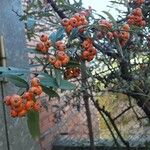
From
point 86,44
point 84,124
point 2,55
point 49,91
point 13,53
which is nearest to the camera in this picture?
point 49,91

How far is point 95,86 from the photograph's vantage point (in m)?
2.38

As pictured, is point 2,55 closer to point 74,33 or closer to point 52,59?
point 74,33

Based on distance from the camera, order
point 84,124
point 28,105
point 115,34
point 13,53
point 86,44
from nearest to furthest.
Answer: point 28,105
point 86,44
point 115,34
point 13,53
point 84,124

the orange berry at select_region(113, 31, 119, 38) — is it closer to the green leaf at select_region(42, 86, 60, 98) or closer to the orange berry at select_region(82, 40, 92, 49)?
the orange berry at select_region(82, 40, 92, 49)

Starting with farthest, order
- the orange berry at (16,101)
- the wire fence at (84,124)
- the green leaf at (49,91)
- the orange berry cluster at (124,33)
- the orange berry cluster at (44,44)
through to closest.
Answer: the wire fence at (84,124) < the orange berry cluster at (124,33) < the orange berry cluster at (44,44) < the green leaf at (49,91) < the orange berry at (16,101)

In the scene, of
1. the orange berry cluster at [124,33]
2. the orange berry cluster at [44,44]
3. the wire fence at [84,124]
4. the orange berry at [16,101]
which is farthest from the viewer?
the wire fence at [84,124]

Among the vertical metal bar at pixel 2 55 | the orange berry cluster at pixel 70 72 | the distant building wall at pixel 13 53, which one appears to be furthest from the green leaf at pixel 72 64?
the distant building wall at pixel 13 53

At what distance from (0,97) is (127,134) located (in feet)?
7.39

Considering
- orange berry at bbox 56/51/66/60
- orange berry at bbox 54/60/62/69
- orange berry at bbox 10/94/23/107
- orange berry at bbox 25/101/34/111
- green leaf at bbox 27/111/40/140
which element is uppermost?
orange berry at bbox 56/51/66/60

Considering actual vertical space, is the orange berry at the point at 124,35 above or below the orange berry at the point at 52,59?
above

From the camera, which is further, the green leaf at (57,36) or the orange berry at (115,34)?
the orange berry at (115,34)

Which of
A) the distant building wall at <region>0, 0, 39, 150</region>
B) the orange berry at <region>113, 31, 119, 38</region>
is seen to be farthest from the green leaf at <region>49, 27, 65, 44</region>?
the distant building wall at <region>0, 0, 39, 150</region>

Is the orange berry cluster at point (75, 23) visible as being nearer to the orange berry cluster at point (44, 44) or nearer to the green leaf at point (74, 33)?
the green leaf at point (74, 33)

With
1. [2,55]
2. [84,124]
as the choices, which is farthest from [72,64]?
[84,124]
